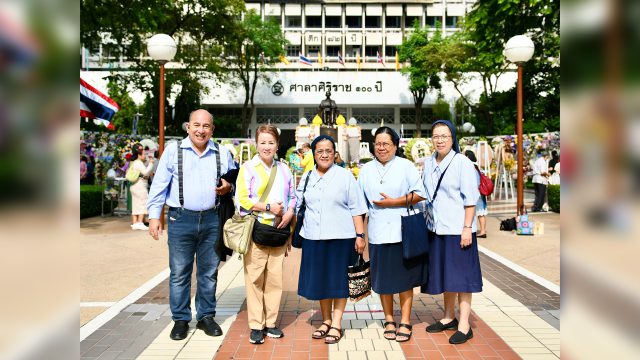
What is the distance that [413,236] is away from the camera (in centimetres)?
445

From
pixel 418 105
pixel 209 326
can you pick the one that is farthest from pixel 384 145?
pixel 418 105

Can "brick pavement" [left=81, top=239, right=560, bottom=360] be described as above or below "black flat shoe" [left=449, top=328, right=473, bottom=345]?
below

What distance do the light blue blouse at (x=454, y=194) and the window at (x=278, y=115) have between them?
43252 millimetres

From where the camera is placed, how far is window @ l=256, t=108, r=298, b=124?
1861 inches

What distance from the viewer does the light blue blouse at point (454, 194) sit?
4508 mm

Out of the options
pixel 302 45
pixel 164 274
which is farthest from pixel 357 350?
pixel 302 45

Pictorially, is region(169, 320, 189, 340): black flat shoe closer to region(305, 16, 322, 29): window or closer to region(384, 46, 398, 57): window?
region(384, 46, 398, 57): window

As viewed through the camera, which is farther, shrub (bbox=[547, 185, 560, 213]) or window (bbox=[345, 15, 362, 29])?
window (bbox=[345, 15, 362, 29])

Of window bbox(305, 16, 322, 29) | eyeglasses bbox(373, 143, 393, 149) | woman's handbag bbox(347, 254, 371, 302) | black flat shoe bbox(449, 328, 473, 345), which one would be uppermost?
window bbox(305, 16, 322, 29)

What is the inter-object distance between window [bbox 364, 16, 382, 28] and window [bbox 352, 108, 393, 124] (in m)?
11.7

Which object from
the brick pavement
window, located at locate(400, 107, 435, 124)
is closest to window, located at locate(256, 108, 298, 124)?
window, located at locate(400, 107, 435, 124)

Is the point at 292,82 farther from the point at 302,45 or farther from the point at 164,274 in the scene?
the point at 164,274

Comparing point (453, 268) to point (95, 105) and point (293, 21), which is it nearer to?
point (95, 105)

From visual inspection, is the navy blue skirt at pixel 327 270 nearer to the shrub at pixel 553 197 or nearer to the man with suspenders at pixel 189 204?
the man with suspenders at pixel 189 204
